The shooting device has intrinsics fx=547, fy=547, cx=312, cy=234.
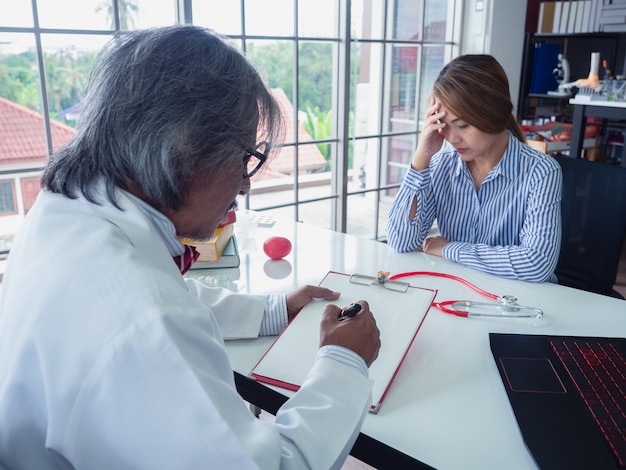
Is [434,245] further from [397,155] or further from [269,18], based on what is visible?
[397,155]

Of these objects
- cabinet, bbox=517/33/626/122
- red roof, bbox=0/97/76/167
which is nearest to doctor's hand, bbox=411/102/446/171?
red roof, bbox=0/97/76/167

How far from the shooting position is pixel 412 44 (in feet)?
11.1

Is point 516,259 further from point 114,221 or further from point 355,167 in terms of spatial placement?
point 355,167

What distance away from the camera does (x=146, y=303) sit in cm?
54

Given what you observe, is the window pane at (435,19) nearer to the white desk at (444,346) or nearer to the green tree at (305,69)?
the green tree at (305,69)

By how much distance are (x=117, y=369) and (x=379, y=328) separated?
55cm

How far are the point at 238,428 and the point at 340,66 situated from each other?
8.93 feet

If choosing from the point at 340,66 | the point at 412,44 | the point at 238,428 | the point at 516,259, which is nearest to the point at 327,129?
the point at 340,66

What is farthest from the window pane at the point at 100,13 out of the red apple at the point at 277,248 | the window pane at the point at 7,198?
the red apple at the point at 277,248

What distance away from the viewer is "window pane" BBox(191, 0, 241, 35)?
246 centimetres

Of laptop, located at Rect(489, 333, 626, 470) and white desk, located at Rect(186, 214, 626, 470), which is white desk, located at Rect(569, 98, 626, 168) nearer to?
white desk, located at Rect(186, 214, 626, 470)

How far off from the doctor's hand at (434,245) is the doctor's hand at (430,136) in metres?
0.24

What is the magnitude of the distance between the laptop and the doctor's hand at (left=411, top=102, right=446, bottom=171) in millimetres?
760

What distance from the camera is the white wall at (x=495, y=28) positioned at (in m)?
3.45
